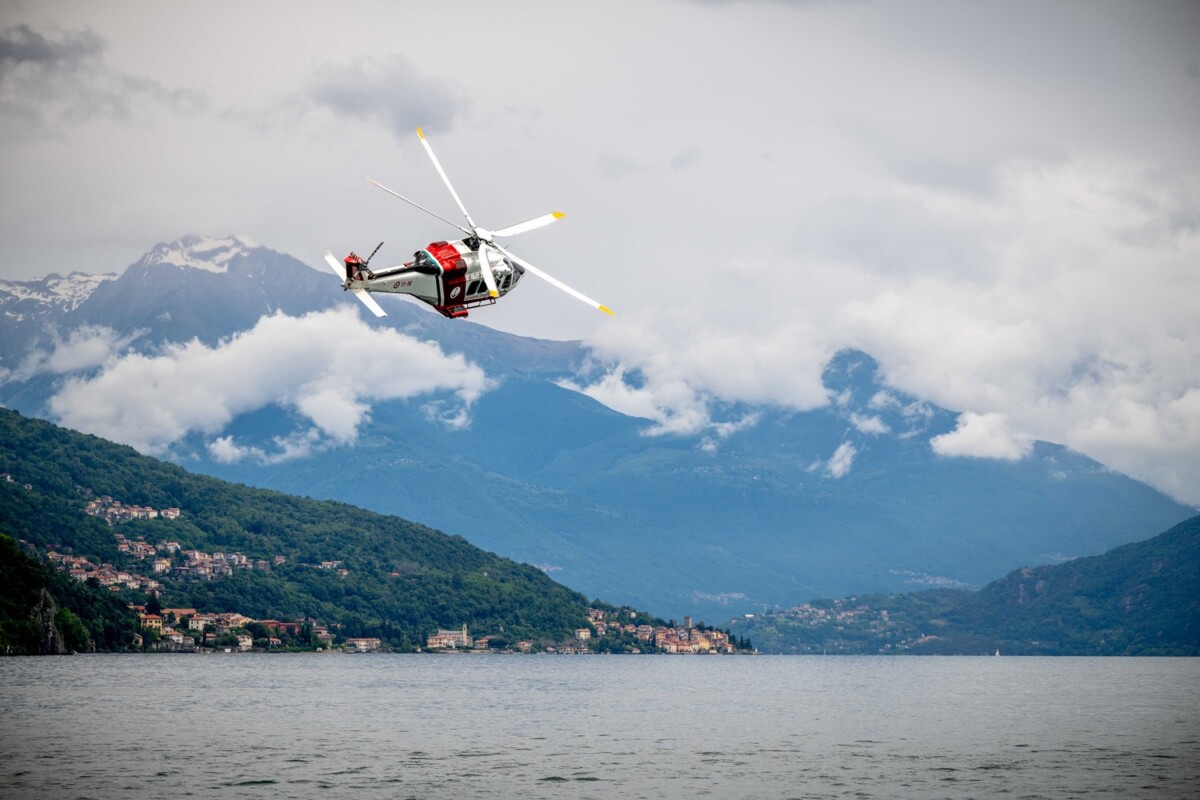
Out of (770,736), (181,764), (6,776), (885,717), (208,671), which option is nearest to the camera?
(6,776)

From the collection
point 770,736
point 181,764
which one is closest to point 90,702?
point 181,764

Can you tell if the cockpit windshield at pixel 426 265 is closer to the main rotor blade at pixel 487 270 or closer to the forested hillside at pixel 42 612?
the main rotor blade at pixel 487 270

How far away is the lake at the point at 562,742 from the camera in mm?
63906

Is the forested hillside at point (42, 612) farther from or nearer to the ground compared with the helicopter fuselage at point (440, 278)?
nearer to the ground

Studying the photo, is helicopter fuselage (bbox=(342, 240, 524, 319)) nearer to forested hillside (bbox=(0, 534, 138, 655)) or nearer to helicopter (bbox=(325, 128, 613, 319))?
helicopter (bbox=(325, 128, 613, 319))

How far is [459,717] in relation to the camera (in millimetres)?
102000

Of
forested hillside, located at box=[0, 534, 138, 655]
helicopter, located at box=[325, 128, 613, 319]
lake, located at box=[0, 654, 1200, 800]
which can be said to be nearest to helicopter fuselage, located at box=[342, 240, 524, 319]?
helicopter, located at box=[325, 128, 613, 319]

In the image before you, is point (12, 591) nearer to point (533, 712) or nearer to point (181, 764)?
point (533, 712)

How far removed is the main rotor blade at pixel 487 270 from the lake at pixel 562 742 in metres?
22.2

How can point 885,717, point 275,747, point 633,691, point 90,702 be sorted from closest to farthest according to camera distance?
point 275,747 → point 90,702 → point 885,717 → point 633,691

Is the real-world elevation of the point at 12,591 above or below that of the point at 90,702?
above

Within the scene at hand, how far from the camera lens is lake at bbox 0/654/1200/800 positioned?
63.9 metres

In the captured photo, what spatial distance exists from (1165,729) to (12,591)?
116893mm

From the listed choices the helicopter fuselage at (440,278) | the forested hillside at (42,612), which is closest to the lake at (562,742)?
the forested hillside at (42,612)
